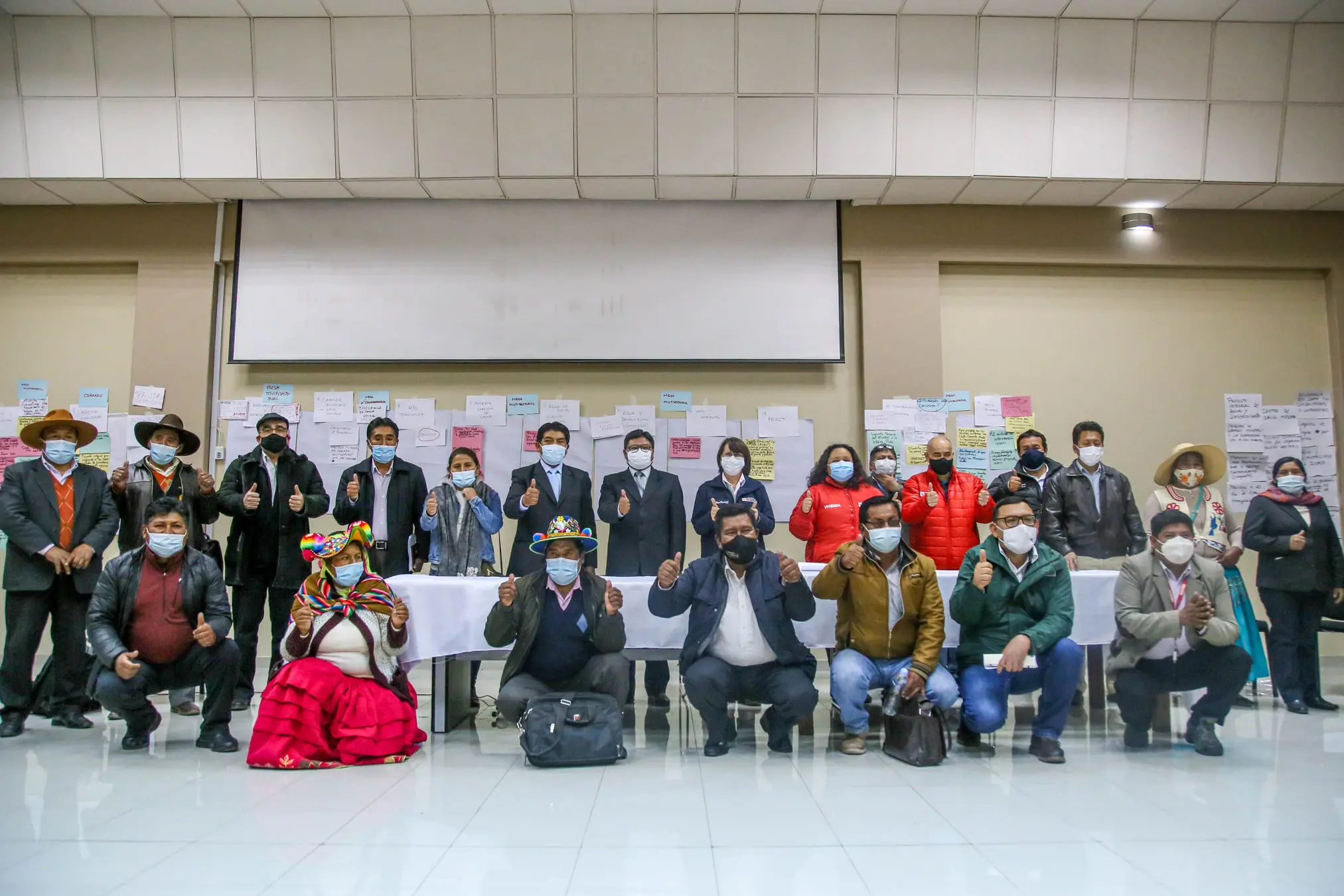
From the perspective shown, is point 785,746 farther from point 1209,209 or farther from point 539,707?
point 1209,209

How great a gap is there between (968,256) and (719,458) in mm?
2730

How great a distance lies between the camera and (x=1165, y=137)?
19.4 feet

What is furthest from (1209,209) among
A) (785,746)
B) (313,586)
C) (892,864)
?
(313,586)

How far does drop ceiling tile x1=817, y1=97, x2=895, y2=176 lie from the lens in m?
5.82

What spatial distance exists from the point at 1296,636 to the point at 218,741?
5.30m

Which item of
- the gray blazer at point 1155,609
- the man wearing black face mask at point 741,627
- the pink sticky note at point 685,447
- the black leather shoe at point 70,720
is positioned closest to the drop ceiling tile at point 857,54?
the pink sticky note at point 685,447

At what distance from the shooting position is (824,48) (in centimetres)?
576

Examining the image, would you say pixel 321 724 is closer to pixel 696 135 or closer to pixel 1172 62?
pixel 696 135

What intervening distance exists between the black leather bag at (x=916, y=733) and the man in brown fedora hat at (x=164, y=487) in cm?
351

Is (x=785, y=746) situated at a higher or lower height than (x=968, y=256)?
lower

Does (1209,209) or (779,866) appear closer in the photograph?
(779,866)

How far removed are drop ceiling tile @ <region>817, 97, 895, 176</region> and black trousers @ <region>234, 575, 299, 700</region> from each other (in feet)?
13.6

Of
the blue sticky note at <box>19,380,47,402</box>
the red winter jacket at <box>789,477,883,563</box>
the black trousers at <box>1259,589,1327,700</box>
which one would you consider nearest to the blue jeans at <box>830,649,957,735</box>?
the red winter jacket at <box>789,477,883,563</box>

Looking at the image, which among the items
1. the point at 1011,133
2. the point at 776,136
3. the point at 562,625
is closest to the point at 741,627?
the point at 562,625
